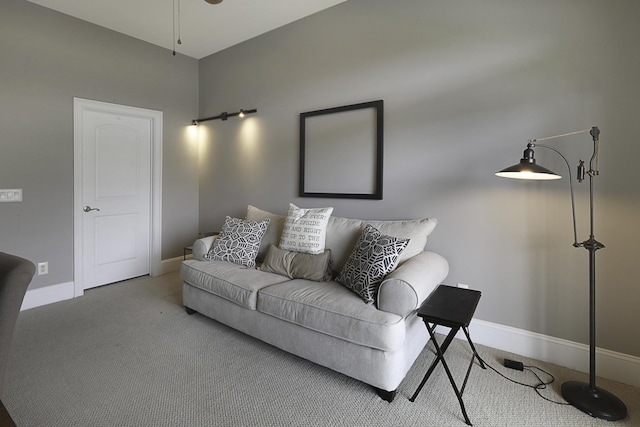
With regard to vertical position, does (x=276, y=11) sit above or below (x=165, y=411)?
above

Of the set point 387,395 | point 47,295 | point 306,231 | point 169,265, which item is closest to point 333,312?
point 387,395

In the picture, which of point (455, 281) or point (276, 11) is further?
point (276, 11)

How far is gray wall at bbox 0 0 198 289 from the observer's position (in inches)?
120

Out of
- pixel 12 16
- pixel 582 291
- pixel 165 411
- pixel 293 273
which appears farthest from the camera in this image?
pixel 12 16

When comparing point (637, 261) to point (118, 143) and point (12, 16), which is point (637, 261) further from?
point (12, 16)

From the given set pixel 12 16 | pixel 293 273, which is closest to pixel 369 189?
pixel 293 273

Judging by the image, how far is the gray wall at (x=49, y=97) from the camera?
3061 millimetres

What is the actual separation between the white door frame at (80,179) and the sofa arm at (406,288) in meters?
3.34

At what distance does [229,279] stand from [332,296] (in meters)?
0.90

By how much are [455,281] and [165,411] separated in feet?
7.05

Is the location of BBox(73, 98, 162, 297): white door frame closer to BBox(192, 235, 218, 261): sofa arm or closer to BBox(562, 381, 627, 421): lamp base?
BBox(192, 235, 218, 261): sofa arm

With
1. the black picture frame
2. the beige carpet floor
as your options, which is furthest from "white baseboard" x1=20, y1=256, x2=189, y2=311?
the black picture frame

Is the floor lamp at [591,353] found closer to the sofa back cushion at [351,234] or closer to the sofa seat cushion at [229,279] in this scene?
the sofa back cushion at [351,234]

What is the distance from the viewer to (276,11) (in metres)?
3.29
